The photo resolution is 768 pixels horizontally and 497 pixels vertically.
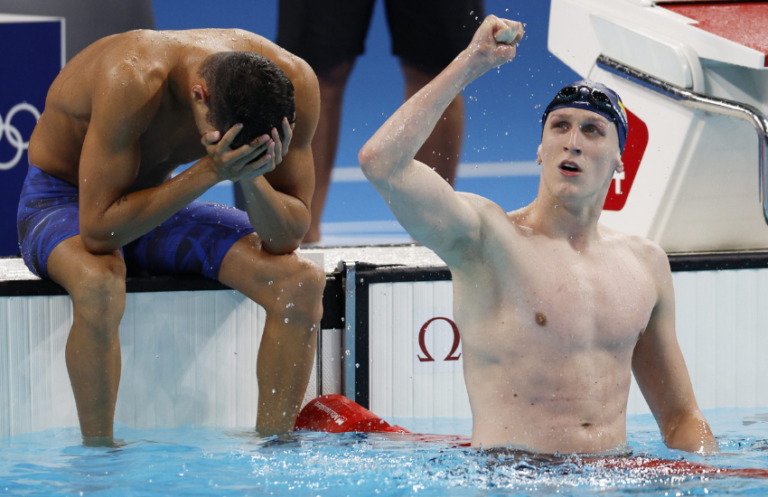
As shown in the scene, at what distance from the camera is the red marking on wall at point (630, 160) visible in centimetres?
373

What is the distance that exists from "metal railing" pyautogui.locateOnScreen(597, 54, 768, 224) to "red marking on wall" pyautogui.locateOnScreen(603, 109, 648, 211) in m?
0.18

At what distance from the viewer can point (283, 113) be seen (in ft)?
7.91

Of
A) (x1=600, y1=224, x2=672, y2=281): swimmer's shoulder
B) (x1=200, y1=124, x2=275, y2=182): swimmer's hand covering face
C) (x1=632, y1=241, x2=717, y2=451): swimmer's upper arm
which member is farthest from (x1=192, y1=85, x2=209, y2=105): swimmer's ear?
(x1=632, y1=241, x2=717, y2=451): swimmer's upper arm

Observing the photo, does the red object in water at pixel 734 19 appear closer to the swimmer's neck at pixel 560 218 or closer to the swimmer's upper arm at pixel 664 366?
the swimmer's upper arm at pixel 664 366

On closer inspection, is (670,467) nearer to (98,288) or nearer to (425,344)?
(425,344)

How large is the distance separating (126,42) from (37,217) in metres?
0.65

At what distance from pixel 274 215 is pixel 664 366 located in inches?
48.1

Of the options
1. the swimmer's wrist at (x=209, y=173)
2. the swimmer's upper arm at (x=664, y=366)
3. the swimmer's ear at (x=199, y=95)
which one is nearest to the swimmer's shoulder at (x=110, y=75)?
the swimmer's ear at (x=199, y=95)

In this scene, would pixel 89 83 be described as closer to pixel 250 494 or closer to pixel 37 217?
pixel 37 217

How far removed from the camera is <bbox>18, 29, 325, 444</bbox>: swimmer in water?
2.43 meters

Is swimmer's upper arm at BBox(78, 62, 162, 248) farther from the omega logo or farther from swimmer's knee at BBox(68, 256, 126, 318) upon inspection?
the omega logo

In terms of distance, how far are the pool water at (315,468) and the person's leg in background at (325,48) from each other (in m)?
1.82

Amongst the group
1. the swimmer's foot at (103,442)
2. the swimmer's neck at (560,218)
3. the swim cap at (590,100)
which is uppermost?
the swim cap at (590,100)

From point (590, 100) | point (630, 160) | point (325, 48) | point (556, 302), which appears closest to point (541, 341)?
point (556, 302)
